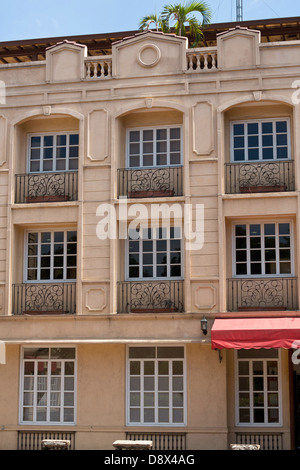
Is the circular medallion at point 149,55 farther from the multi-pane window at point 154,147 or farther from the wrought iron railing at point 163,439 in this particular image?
the wrought iron railing at point 163,439

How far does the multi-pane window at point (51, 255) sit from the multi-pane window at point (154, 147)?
2.85m

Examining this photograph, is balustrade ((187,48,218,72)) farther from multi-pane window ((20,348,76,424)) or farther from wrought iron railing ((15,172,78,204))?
multi-pane window ((20,348,76,424))

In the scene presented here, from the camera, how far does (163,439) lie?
20.1m

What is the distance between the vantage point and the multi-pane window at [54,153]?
72.9ft

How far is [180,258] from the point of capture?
2106 cm

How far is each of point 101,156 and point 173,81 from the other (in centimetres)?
292

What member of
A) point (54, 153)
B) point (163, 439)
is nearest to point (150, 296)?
point (163, 439)

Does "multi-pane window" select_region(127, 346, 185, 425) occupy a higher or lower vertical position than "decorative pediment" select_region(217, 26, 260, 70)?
lower

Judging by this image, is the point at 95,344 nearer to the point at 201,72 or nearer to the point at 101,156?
the point at 101,156

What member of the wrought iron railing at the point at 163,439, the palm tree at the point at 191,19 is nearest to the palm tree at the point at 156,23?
the palm tree at the point at 191,19

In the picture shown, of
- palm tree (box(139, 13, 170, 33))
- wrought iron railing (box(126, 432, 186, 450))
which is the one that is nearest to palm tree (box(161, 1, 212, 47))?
palm tree (box(139, 13, 170, 33))

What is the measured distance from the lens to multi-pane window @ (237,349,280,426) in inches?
800

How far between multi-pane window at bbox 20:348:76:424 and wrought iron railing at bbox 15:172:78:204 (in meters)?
4.29

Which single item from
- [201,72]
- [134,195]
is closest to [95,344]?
[134,195]
